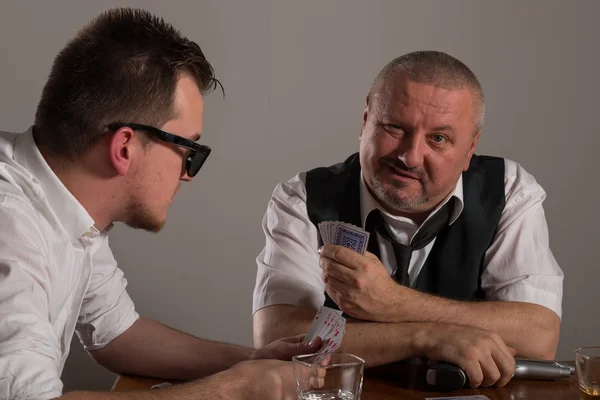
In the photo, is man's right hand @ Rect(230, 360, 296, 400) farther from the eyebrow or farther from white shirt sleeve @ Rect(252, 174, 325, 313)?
the eyebrow

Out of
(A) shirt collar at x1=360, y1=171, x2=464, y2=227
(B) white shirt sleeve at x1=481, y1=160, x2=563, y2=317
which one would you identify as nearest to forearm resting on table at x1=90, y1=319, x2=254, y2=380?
(A) shirt collar at x1=360, y1=171, x2=464, y2=227

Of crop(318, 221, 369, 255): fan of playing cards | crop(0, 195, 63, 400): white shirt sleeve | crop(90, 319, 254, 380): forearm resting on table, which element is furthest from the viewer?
crop(318, 221, 369, 255): fan of playing cards

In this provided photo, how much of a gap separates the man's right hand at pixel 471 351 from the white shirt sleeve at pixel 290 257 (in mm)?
504

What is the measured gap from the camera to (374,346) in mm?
2232

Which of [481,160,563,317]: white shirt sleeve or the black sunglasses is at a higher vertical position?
the black sunglasses

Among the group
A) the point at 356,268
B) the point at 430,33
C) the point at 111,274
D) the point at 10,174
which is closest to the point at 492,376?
the point at 356,268

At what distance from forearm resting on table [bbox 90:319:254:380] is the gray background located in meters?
1.69

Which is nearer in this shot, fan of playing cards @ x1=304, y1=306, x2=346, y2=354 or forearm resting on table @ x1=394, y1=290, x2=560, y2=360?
fan of playing cards @ x1=304, y1=306, x2=346, y2=354

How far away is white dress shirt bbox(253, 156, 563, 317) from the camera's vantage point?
8.55 ft

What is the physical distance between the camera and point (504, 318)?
2.45 meters

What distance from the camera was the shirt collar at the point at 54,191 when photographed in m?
1.90

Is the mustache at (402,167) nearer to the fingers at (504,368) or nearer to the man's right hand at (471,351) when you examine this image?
the man's right hand at (471,351)

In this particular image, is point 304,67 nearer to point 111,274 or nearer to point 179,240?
point 179,240

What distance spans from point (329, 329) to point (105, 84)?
887 millimetres
